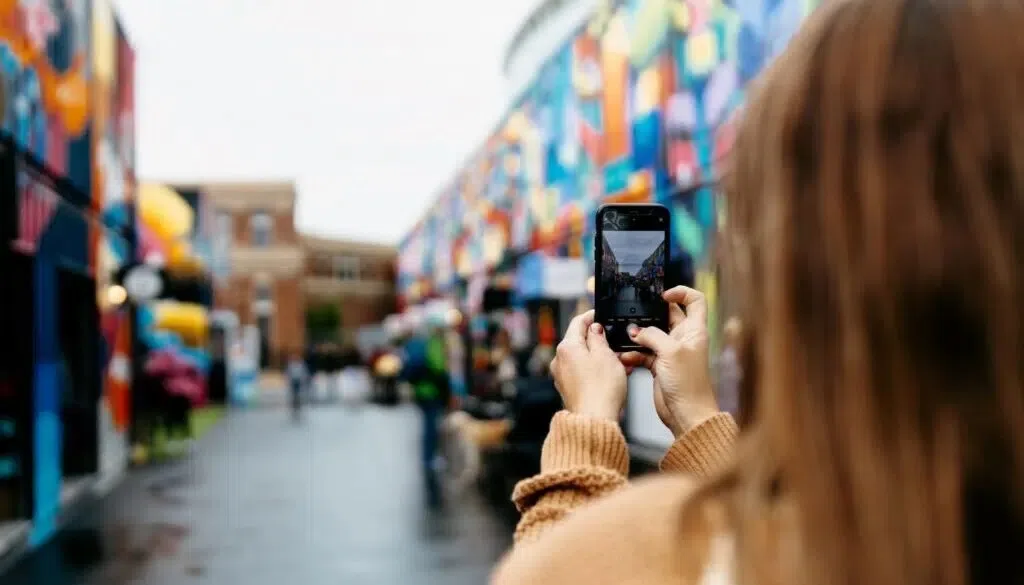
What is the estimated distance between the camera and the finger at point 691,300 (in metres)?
1.52

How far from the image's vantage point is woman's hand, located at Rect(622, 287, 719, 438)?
1410 millimetres

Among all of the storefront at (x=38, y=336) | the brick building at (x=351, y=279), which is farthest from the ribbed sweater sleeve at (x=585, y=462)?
the brick building at (x=351, y=279)

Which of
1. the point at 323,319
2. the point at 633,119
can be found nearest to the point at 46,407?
the point at 633,119

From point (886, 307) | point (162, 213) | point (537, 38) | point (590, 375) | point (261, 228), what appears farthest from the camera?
point (261, 228)

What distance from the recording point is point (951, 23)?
0.93 metres

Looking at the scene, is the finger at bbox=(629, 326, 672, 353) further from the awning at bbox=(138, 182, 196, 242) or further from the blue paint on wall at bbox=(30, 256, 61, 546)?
the awning at bbox=(138, 182, 196, 242)

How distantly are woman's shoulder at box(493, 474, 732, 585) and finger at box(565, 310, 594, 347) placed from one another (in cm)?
37

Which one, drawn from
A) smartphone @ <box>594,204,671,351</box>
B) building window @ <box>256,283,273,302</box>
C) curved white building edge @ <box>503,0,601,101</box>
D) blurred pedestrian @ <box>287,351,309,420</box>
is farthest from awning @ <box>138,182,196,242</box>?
building window @ <box>256,283,273,302</box>

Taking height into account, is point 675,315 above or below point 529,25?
below

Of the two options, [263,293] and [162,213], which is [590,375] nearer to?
[162,213]

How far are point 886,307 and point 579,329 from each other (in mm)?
612

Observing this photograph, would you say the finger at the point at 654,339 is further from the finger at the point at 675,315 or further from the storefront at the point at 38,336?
the storefront at the point at 38,336

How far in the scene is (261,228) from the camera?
55.6 meters

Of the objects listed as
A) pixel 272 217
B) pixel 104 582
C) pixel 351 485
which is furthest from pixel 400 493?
pixel 272 217
